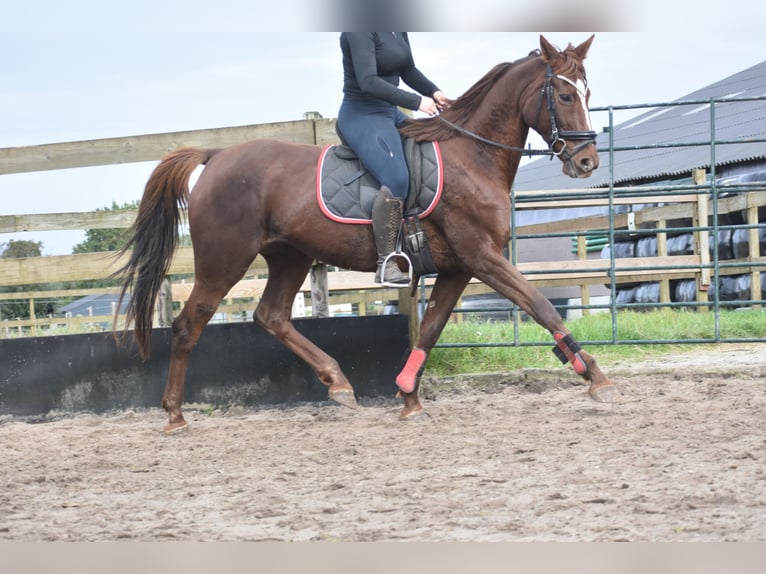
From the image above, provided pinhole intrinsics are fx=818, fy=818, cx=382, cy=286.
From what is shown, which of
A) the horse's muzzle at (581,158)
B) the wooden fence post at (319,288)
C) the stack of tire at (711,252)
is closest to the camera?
the horse's muzzle at (581,158)

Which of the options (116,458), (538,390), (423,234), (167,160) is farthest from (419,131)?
(116,458)

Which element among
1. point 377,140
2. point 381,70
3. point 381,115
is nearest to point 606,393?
point 377,140

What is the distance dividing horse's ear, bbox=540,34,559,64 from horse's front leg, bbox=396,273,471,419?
1.41 meters

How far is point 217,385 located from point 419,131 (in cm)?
231

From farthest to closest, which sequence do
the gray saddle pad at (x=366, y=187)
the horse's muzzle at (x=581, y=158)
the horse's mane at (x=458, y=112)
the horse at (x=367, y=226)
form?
the horse's mane at (x=458, y=112)
the gray saddle pad at (x=366, y=187)
the horse at (x=367, y=226)
the horse's muzzle at (x=581, y=158)

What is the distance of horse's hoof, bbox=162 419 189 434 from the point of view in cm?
492

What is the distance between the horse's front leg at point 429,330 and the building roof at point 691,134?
1157 centimetres

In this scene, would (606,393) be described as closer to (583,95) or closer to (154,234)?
(583,95)

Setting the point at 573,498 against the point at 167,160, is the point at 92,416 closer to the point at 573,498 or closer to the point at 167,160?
the point at 167,160

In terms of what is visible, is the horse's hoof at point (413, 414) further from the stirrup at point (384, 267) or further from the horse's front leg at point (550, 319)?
the horse's front leg at point (550, 319)

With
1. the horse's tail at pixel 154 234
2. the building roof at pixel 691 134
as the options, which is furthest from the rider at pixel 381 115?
the building roof at pixel 691 134

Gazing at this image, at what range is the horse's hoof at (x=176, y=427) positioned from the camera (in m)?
4.92

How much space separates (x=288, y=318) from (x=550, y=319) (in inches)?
67.6

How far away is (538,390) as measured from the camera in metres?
5.84
